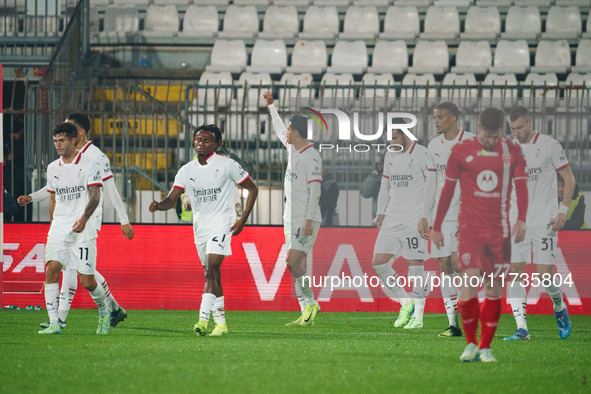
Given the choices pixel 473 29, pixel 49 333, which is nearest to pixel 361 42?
pixel 473 29

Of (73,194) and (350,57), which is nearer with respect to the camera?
(73,194)

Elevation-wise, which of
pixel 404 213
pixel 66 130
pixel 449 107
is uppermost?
pixel 449 107

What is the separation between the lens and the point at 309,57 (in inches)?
709

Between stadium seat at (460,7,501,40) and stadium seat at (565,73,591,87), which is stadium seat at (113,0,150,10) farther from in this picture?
stadium seat at (565,73,591,87)

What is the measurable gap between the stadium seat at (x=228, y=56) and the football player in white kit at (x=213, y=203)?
930 centimetres

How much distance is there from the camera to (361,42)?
60.1 ft

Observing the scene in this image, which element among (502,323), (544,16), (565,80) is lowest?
(502,323)

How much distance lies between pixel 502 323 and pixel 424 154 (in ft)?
7.27

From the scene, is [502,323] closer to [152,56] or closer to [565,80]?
[565,80]

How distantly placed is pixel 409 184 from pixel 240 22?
973 centimetres

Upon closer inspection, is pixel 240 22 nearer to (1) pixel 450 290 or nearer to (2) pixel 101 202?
(2) pixel 101 202

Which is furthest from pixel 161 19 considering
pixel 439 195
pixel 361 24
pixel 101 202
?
pixel 439 195

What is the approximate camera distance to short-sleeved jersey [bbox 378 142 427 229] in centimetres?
1014

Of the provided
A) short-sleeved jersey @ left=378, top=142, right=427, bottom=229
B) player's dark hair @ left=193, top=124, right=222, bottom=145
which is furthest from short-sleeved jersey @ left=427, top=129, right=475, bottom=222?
player's dark hair @ left=193, top=124, right=222, bottom=145
